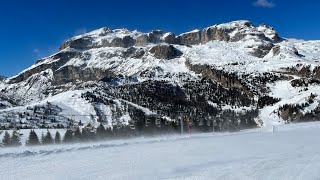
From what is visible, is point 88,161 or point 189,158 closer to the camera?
point 88,161

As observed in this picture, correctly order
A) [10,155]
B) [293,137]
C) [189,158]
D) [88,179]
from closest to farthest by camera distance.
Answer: [88,179], [10,155], [189,158], [293,137]

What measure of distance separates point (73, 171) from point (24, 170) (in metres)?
1.56

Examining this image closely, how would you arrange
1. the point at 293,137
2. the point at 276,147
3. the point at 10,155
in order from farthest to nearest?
the point at 293,137 < the point at 276,147 < the point at 10,155

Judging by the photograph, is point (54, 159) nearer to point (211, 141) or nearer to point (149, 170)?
point (149, 170)

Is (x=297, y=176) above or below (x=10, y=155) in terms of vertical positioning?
below

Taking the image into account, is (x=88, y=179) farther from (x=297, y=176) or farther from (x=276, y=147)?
(x=276, y=147)

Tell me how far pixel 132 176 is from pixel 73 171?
6.47ft

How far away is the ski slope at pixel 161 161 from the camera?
1396 cm

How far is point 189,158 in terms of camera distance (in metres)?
16.5

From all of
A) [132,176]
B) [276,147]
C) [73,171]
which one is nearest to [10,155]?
[73,171]

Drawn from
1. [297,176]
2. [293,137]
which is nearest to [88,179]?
[297,176]

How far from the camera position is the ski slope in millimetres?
13961

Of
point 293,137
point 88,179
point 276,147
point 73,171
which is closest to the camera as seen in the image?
point 88,179

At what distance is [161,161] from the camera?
15820 millimetres
